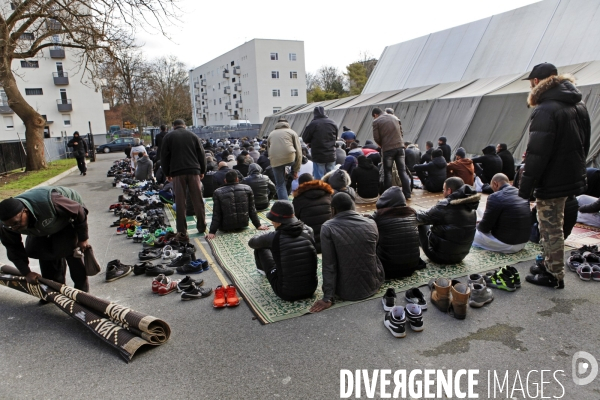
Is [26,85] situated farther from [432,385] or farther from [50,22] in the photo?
[432,385]

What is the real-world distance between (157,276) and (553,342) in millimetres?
4339

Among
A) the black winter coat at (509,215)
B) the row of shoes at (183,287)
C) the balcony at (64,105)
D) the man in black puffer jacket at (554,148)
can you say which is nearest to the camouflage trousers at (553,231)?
the man in black puffer jacket at (554,148)

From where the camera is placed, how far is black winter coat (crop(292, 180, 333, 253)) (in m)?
5.46

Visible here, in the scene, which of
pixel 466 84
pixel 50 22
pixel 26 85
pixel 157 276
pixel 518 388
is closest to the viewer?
pixel 518 388

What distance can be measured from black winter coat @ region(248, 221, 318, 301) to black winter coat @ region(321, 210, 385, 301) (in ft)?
0.60

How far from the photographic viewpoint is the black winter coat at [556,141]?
3828mm

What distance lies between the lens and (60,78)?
4359cm

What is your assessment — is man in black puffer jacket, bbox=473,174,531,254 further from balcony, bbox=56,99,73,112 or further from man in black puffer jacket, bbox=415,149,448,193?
balcony, bbox=56,99,73,112

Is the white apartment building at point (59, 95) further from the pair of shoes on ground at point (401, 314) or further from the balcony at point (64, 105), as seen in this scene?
the pair of shoes on ground at point (401, 314)

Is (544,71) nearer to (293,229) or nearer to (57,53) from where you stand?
(293,229)

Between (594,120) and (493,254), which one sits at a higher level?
(594,120)

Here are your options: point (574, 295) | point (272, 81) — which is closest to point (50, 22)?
point (574, 295)

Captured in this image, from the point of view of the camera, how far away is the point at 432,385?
9.37ft

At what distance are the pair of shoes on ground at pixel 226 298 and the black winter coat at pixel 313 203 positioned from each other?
1.56 metres
